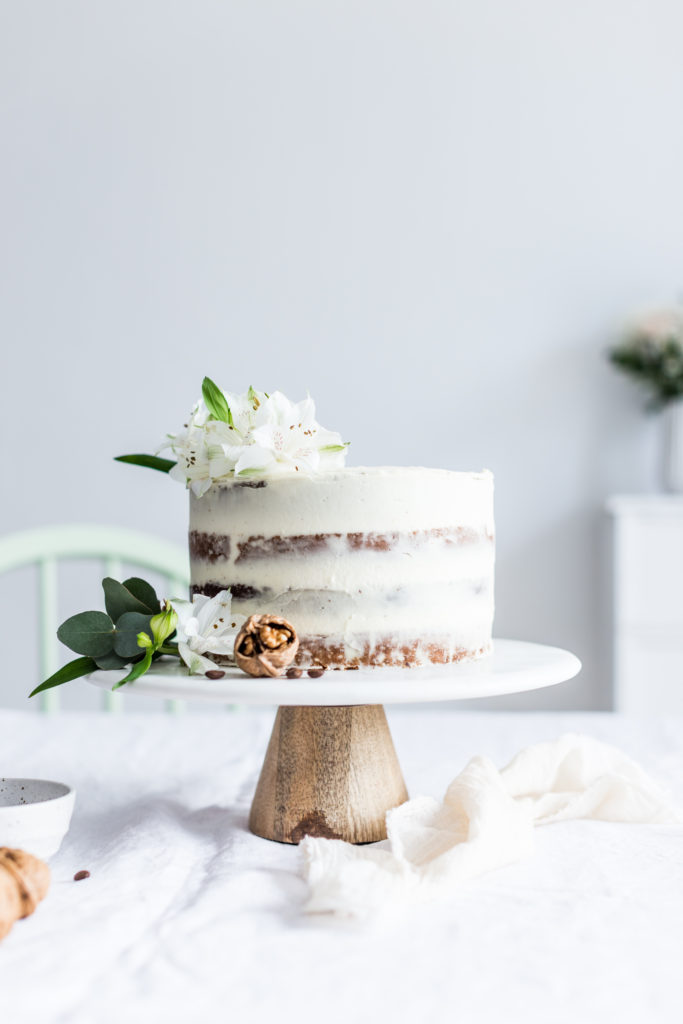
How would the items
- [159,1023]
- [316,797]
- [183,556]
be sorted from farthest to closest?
[183,556] < [316,797] < [159,1023]

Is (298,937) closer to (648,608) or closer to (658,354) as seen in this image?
(648,608)

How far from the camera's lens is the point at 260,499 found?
81 cm

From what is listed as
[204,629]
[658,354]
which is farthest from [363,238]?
[204,629]

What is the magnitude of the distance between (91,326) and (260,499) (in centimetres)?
176

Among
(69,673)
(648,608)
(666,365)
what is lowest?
(648,608)

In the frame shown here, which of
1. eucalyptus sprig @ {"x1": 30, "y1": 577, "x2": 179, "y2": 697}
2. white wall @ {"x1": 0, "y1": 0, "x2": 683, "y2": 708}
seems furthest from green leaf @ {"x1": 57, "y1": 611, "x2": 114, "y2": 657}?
white wall @ {"x1": 0, "y1": 0, "x2": 683, "y2": 708}

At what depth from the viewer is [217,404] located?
82cm

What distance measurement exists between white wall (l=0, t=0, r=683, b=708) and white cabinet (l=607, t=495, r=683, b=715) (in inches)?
11.4

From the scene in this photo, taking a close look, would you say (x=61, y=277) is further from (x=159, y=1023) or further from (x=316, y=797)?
(x=159, y=1023)

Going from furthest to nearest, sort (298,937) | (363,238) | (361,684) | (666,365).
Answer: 1. (363,238)
2. (666,365)
3. (361,684)
4. (298,937)

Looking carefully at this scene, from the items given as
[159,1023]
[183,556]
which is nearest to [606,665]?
[183,556]

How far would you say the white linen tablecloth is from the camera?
1.61ft

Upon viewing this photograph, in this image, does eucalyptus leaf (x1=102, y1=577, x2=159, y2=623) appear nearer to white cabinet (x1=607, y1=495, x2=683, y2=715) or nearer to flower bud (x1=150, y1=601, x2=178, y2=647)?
flower bud (x1=150, y1=601, x2=178, y2=647)

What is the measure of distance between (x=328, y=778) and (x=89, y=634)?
0.73 feet
